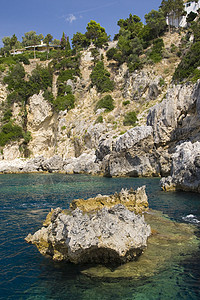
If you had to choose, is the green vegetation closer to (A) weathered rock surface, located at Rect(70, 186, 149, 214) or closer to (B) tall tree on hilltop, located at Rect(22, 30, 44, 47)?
(B) tall tree on hilltop, located at Rect(22, 30, 44, 47)

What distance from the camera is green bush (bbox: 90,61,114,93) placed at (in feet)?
200

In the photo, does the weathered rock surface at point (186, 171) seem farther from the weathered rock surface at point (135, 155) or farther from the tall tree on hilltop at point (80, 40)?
the tall tree on hilltop at point (80, 40)

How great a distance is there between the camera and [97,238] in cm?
698

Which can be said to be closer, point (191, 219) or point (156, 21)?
point (191, 219)

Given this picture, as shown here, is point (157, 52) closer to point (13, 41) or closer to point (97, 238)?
point (97, 238)

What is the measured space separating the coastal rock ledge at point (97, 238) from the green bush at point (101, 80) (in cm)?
5568

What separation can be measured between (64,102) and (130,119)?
2164 centimetres

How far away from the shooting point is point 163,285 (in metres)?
5.98

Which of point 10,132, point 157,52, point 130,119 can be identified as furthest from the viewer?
point 157,52

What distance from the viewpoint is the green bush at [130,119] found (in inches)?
1806

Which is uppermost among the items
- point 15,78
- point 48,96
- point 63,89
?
point 15,78

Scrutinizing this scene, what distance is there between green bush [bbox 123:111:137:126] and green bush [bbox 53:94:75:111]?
18960 millimetres

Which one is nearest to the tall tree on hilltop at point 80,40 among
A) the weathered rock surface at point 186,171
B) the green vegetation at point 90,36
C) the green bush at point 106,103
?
the green vegetation at point 90,36

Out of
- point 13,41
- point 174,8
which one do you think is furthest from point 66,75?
point 13,41
